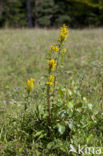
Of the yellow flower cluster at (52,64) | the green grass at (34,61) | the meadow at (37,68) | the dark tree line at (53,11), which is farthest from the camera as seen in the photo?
the dark tree line at (53,11)

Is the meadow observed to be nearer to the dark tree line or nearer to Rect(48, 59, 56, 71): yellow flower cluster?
Rect(48, 59, 56, 71): yellow flower cluster

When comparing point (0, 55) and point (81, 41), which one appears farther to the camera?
point (81, 41)

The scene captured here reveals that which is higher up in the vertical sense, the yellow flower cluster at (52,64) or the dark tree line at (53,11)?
the dark tree line at (53,11)

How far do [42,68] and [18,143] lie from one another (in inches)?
165

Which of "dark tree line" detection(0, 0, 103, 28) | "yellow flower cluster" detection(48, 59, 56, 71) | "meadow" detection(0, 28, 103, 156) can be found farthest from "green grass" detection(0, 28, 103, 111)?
"dark tree line" detection(0, 0, 103, 28)

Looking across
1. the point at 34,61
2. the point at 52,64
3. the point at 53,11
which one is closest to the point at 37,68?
the point at 34,61

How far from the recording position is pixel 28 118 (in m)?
2.59

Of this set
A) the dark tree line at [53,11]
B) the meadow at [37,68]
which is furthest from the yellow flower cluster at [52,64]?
the dark tree line at [53,11]

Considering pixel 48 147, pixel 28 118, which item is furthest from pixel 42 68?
pixel 48 147

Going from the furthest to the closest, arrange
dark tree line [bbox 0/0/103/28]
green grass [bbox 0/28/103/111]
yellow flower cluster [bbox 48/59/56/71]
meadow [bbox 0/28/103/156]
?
dark tree line [bbox 0/0/103/28] → green grass [bbox 0/28/103/111] → meadow [bbox 0/28/103/156] → yellow flower cluster [bbox 48/59/56/71]

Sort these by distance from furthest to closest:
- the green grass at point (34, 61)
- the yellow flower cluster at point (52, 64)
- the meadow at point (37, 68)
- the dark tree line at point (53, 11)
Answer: the dark tree line at point (53, 11) → the green grass at point (34, 61) → the meadow at point (37, 68) → the yellow flower cluster at point (52, 64)

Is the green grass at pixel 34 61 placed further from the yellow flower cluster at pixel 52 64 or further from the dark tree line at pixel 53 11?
the dark tree line at pixel 53 11

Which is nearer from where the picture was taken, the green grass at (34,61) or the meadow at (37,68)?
the meadow at (37,68)

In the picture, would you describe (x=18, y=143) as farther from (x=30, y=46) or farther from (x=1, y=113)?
(x=30, y=46)
